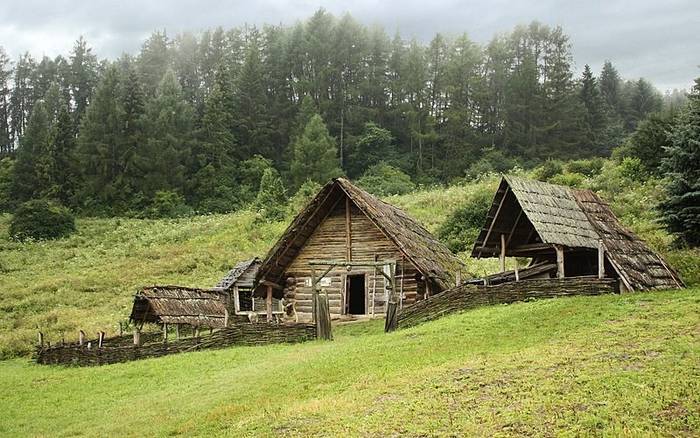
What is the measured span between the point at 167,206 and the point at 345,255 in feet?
160

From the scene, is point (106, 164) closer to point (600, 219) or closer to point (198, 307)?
point (198, 307)

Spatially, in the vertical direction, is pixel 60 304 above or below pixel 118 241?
below

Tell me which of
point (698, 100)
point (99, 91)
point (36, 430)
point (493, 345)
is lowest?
point (36, 430)

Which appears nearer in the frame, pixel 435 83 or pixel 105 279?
pixel 105 279

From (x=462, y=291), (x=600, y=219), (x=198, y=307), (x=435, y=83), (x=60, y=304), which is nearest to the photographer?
(x=462, y=291)

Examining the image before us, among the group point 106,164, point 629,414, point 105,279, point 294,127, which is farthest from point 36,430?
point 294,127

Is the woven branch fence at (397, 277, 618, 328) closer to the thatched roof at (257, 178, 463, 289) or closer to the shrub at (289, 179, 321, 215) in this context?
the thatched roof at (257, 178, 463, 289)

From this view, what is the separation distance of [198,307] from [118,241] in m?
34.0

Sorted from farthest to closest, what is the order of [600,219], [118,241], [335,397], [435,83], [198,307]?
[435,83]
[118,241]
[198,307]
[600,219]
[335,397]

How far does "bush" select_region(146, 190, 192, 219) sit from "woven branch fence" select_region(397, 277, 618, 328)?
2123 inches

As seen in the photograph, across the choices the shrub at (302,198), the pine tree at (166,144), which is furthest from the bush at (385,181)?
the pine tree at (166,144)

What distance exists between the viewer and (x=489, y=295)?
23.7 meters

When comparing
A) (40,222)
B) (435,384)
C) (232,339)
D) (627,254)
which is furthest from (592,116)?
(435,384)

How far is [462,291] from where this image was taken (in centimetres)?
2370
